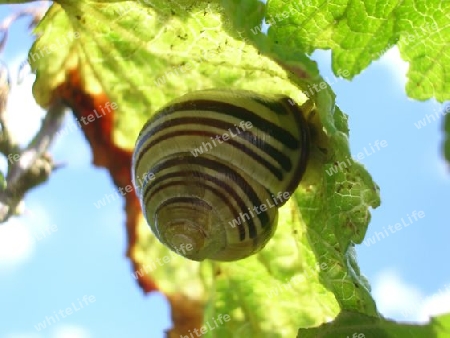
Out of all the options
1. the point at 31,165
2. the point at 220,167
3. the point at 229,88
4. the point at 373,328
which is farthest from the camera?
the point at 31,165

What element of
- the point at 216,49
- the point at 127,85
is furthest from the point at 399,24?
the point at 127,85

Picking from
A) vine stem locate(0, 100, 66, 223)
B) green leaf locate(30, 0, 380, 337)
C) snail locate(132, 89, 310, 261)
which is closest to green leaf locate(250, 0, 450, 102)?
green leaf locate(30, 0, 380, 337)

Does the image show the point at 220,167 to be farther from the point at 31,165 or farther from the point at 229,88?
the point at 31,165

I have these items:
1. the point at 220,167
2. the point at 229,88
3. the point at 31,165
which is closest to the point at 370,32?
the point at 229,88

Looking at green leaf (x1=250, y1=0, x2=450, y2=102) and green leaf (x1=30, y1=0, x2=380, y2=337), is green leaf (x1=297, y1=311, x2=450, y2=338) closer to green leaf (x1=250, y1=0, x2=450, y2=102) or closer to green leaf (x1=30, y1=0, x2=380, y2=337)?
green leaf (x1=30, y1=0, x2=380, y2=337)

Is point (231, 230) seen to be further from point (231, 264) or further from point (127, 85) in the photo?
point (127, 85)

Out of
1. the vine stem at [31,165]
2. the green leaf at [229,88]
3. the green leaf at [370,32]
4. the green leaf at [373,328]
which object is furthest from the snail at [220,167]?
the vine stem at [31,165]

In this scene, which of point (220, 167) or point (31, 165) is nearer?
point (220, 167)
